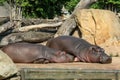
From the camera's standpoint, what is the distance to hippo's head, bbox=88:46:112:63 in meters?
7.20

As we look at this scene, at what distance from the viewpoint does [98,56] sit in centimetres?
727

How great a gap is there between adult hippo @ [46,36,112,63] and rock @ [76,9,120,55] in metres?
5.11

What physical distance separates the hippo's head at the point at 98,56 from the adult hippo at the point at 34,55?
436 mm

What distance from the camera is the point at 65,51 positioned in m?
7.62

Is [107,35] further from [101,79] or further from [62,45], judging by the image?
[101,79]

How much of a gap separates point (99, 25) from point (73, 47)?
572 centimetres

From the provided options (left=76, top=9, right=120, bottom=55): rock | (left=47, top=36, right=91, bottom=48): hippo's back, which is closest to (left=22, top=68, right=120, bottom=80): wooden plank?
(left=47, top=36, right=91, bottom=48): hippo's back

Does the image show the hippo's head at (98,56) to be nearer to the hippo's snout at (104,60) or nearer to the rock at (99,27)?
the hippo's snout at (104,60)

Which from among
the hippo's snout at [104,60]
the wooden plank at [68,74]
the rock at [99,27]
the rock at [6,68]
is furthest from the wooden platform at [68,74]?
the rock at [99,27]

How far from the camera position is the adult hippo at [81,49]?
7.28m

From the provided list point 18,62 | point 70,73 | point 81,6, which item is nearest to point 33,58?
point 18,62

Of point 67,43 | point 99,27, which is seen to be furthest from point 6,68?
point 99,27

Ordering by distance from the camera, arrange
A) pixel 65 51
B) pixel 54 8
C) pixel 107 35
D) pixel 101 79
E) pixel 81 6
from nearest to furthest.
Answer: pixel 101 79 → pixel 65 51 → pixel 107 35 → pixel 81 6 → pixel 54 8

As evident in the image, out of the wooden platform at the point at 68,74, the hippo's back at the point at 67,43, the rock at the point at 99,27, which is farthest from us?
the rock at the point at 99,27
